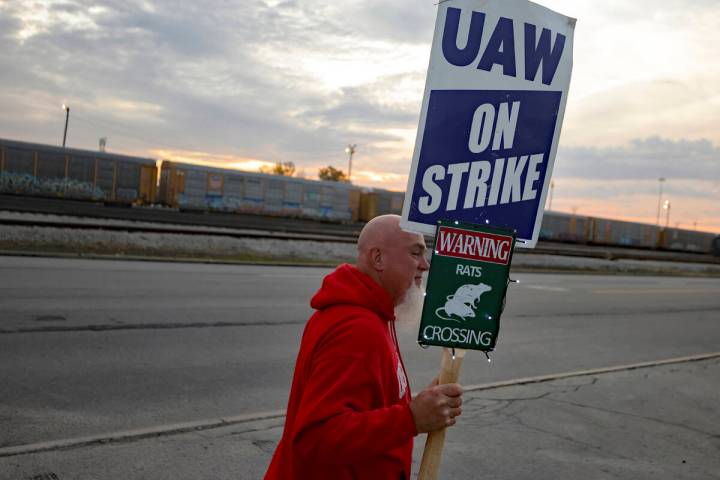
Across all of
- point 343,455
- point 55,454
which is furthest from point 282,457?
point 55,454

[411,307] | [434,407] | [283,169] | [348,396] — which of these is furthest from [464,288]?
[283,169]

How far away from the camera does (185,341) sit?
9.04m

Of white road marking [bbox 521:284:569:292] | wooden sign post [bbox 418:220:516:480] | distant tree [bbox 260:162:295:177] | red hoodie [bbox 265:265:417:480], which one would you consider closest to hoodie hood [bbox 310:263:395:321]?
red hoodie [bbox 265:265:417:480]

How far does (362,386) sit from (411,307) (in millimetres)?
445

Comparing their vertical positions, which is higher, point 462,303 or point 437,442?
point 462,303

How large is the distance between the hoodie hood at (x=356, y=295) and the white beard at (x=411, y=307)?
0.25 feet

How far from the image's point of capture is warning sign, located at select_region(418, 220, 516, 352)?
237 cm

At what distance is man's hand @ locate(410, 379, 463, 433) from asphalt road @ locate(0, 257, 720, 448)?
55cm

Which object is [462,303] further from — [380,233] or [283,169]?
[283,169]

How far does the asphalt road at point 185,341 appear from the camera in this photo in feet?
20.5

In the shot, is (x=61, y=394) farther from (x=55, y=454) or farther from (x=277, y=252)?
(x=277, y=252)

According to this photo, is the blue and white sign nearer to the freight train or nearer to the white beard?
the white beard

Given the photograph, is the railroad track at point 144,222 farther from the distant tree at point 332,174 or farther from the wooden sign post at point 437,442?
the distant tree at point 332,174

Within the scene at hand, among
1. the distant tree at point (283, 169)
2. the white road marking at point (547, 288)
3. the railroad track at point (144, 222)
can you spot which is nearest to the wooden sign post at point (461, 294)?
the white road marking at point (547, 288)
